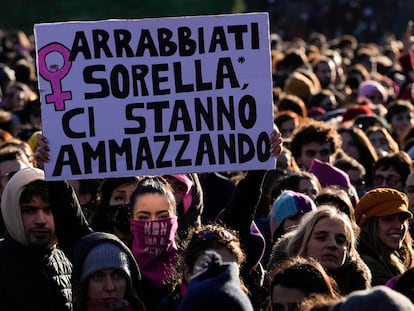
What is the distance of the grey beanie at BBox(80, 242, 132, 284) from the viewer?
22.9 ft

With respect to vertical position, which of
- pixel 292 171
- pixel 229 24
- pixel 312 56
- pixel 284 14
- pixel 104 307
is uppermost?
pixel 284 14

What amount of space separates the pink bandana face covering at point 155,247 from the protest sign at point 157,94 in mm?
281

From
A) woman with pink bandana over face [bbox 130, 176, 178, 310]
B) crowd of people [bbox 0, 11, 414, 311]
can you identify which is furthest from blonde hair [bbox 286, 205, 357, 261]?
woman with pink bandana over face [bbox 130, 176, 178, 310]

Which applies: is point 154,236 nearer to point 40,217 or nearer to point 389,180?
point 40,217

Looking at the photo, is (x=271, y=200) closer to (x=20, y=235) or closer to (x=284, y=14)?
(x=20, y=235)

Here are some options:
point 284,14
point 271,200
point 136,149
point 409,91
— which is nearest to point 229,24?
point 136,149

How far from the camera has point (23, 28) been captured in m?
45.3

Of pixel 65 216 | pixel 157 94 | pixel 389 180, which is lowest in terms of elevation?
pixel 65 216

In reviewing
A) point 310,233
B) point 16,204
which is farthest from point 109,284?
point 310,233

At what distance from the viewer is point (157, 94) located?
7.97m

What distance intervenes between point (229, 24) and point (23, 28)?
124ft

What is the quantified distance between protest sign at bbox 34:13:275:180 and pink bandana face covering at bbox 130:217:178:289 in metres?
0.28

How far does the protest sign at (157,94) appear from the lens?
778 centimetres

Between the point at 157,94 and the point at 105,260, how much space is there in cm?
126
